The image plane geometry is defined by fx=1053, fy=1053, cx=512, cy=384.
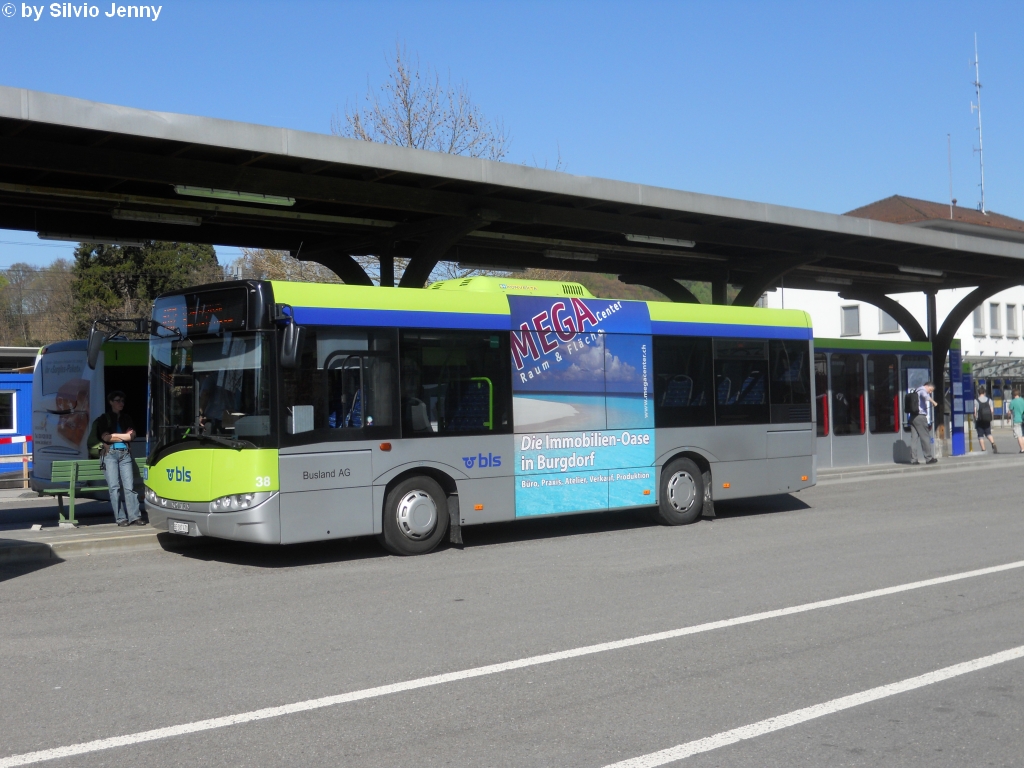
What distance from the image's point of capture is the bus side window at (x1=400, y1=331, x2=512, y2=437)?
454 inches

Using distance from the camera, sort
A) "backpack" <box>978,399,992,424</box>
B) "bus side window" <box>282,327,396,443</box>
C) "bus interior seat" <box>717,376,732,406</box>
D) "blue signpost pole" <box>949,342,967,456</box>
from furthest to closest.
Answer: "backpack" <box>978,399,992,424</box>, "blue signpost pole" <box>949,342,967,456</box>, "bus interior seat" <box>717,376,732,406</box>, "bus side window" <box>282,327,396,443</box>

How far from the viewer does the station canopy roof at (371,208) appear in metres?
12.0

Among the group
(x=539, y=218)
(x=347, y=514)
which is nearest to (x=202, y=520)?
(x=347, y=514)

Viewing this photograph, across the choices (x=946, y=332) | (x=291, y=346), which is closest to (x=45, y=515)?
(x=291, y=346)

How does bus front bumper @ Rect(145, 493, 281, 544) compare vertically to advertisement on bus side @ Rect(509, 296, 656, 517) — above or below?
→ below

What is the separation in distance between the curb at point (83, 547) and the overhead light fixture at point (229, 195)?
4.27 m

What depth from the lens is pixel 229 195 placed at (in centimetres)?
1378

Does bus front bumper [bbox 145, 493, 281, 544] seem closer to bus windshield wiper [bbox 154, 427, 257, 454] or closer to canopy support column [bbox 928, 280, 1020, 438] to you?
bus windshield wiper [bbox 154, 427, 257, 454]

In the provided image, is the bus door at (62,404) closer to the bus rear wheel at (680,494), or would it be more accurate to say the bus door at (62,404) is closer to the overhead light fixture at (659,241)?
the overhead light fixture at (659,241)

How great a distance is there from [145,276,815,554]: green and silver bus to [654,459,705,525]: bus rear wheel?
3 centimetres

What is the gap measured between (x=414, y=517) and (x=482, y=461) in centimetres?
107

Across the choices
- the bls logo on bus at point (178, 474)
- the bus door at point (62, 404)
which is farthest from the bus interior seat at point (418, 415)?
the bus door at point (62, 404)

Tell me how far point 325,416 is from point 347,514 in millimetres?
1064

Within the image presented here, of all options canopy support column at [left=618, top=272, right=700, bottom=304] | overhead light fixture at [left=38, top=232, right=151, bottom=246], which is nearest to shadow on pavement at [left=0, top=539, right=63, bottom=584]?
overhead light fixture at [left=38, top=232, right=151, bottom=246]
